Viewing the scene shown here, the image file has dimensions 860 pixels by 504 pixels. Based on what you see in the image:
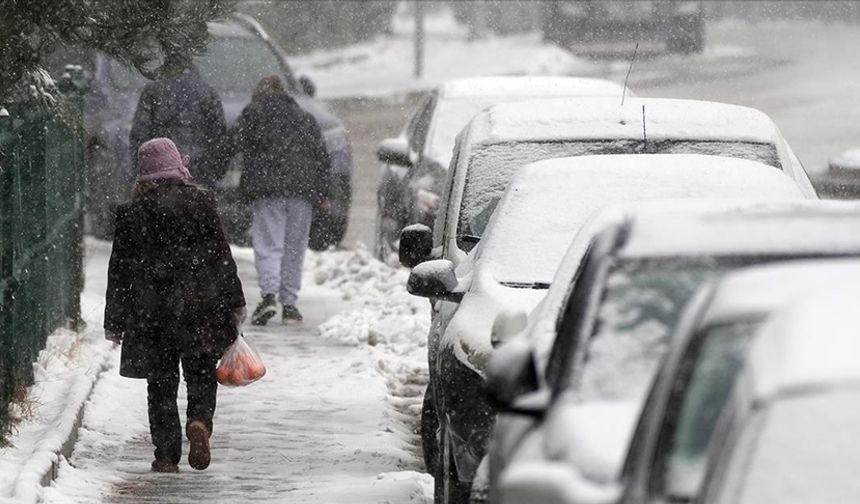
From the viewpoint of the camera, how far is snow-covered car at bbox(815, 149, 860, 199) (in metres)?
16.3

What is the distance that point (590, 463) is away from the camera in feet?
12.2

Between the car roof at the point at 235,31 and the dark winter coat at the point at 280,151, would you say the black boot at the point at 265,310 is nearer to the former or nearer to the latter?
the dark winter coat at the point at 280,151

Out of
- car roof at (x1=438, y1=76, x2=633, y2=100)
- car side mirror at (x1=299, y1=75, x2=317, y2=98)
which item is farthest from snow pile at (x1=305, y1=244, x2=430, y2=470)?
car roof at (x1=438, y1=76, x2=633, y2=100)

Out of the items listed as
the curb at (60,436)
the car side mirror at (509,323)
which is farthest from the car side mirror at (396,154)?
the car side mirror at (509,323)

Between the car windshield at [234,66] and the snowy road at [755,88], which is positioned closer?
the car windshield at [234,66]

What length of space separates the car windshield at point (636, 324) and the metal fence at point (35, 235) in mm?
3882

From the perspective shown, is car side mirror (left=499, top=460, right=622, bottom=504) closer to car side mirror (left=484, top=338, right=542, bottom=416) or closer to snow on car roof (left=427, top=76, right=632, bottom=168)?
car side mirror (left=484, top=338, right=542, bottom=416)

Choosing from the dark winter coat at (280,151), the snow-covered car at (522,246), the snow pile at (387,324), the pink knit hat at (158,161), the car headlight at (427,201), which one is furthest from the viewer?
the dark winter coat at (280,151)

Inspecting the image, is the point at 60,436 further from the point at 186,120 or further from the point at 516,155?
the point at 186,120

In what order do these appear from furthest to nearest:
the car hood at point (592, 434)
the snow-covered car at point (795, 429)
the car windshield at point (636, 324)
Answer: the car windshield at point (636, 324)
the car hood at point (592, 434)
the snow-covered car at point (795, 429)

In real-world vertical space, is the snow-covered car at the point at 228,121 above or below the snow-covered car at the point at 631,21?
above

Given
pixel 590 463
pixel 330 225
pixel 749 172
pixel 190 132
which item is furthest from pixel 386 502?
pixel 330 225

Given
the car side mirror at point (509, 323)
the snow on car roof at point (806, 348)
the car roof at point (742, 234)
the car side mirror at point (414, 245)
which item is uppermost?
the snow on car roof at point (806, 348)

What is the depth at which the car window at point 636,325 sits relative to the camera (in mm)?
4070
